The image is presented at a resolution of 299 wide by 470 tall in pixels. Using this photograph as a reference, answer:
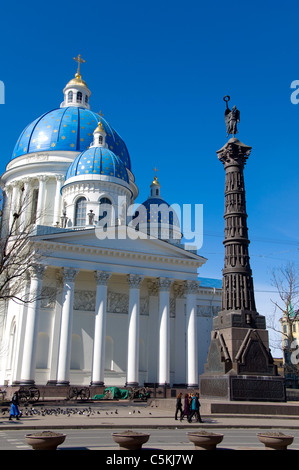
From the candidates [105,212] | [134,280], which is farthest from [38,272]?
[105,212]

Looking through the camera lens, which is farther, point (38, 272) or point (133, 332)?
point (133, 332)

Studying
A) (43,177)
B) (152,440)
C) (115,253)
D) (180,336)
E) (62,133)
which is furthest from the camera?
(62,133)

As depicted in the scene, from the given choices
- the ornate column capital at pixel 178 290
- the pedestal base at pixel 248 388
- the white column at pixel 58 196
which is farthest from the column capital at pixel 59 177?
the pedestal base at pixel 248 388

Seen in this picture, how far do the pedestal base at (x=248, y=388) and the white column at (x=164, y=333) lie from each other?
57.8 feet

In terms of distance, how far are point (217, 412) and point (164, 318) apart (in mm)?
19760

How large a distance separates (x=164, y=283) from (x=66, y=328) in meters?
8.99

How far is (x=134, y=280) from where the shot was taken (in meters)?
38.6

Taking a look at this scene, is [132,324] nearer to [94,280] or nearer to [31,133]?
[94,280]

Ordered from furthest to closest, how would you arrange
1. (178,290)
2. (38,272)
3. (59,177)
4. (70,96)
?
(70,96) < (59,177) < (178,290) < (38,272)

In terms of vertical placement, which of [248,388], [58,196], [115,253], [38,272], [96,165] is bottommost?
[248,388]

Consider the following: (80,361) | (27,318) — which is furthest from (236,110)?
(80,361)

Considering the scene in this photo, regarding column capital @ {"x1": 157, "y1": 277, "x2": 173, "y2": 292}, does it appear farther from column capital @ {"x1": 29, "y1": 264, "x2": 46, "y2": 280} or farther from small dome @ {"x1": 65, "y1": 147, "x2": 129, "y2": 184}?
small dome @ {"x1": 65, "y1": 147, "x2": 129, "y2": 184}

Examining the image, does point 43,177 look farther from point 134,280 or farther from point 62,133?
point 134,280

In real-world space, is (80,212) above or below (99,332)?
above
